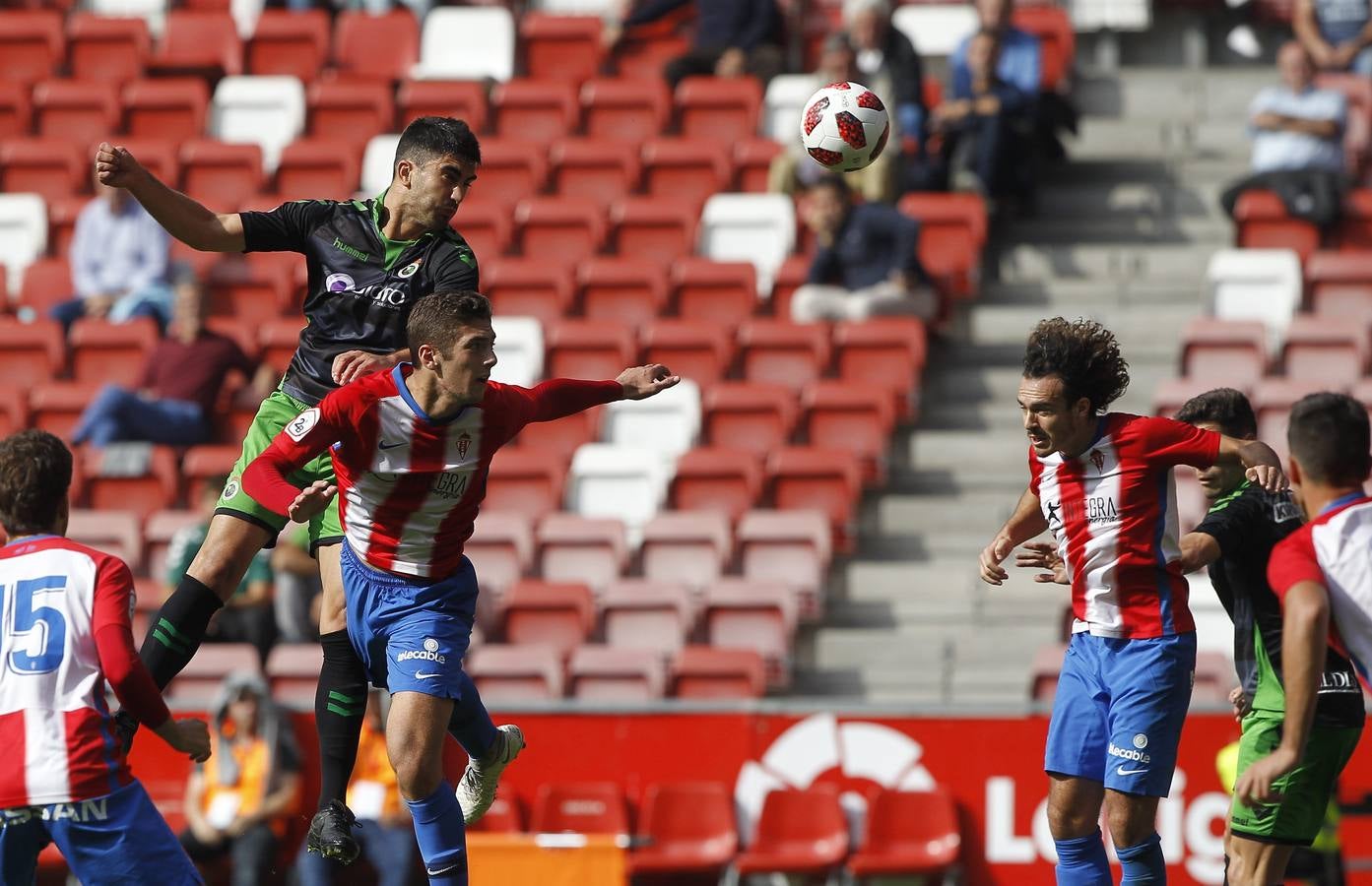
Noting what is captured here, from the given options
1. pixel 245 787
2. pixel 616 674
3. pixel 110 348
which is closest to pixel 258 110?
pixel 110 348

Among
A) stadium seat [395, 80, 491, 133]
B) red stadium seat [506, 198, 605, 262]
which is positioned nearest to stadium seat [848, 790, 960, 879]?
red stadium seat [506, 198, 605, 262]

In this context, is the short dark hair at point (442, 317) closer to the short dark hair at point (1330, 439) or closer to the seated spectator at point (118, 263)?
the short dark hair at point (1330, 439)

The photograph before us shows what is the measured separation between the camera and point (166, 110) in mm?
16359

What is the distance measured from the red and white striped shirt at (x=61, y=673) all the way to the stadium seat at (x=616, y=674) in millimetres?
5367

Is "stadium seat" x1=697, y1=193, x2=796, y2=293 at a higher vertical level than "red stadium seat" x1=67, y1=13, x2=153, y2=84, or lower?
lower

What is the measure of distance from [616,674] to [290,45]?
7.79m

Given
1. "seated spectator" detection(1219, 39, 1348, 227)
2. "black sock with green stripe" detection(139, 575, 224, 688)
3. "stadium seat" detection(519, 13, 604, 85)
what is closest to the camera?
"black sock with green stripe" detection(139, 575, 224, 688)

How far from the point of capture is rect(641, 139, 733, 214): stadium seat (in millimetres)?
15055

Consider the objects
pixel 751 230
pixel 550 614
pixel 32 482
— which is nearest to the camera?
pixel 32 482

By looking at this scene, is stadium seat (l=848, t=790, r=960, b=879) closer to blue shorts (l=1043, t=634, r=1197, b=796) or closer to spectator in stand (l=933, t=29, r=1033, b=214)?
blue shorts (l=1043, t=634, r=1197, b=796)

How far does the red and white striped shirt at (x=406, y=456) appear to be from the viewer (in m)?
6.64

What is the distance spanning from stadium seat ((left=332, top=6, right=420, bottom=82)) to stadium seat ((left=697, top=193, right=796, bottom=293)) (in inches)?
143

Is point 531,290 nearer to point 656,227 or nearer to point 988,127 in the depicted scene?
point 656,227

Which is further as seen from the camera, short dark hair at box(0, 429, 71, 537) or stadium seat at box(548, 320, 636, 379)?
stadium seat at box(548, 320, 636, 379)
